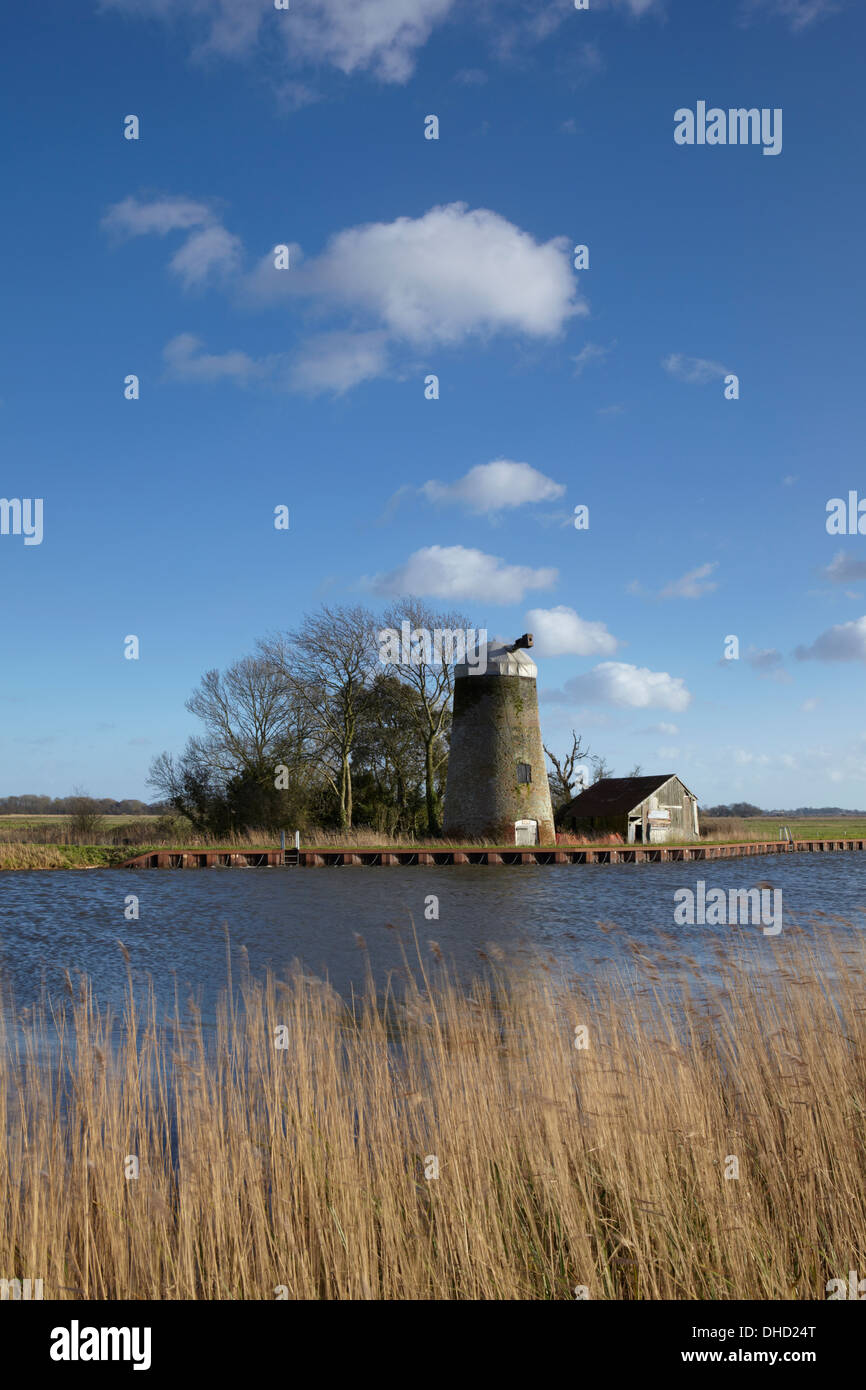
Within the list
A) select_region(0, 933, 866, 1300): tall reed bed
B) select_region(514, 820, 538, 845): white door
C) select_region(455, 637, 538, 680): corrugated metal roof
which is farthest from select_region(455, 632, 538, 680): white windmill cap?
select_region(0, 933, 866, 1300): tall reed bed

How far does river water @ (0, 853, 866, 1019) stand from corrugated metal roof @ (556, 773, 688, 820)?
322 inches

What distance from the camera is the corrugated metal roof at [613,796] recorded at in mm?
40594

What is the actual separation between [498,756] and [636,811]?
9.17 meters

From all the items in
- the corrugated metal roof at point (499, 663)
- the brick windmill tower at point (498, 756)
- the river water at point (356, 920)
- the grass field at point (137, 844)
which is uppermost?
the corrugated metal roof at point (499, 663)

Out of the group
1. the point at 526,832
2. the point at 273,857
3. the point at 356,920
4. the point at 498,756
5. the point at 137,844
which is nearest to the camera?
the point at 356,920

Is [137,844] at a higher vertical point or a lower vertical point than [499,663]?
lower

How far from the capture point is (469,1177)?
4.46 metres

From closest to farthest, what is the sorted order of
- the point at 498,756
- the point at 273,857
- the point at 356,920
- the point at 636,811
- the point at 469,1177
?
the point at 469,1177 < the point at 356,920 < the point at 273,857 < the point at 498,756 < the point at 636,811

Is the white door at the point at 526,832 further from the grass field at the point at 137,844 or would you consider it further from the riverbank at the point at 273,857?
the grass field at the point at 137,844

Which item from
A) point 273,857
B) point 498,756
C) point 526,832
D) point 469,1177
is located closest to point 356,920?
point 273,857

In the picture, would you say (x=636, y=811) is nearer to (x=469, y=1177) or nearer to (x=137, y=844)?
(x=137, y=844)

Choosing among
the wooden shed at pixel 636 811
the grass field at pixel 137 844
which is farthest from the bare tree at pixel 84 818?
the wooden shed at pixel 636 811
